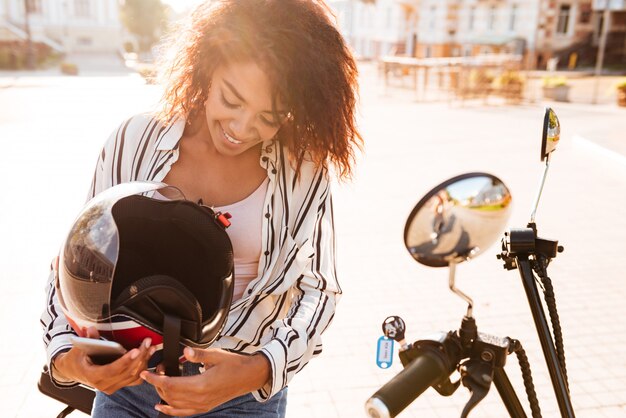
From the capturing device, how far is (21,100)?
17656mm

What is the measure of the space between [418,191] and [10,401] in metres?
5.59

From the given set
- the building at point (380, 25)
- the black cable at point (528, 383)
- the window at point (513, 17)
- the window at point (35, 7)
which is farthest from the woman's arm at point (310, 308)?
the window at point (35, 7)

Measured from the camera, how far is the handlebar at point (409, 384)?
0.98 metres

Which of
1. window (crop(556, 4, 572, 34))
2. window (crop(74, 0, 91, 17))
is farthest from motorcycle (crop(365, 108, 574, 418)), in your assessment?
window (crop(74, 0, 91, 17))

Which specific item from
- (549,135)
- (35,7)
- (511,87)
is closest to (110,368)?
(549,135)

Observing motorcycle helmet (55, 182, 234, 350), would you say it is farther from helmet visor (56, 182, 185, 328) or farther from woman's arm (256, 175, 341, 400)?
woman's arm (256, 175, 341, 400)

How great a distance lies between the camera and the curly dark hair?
5.00 feet

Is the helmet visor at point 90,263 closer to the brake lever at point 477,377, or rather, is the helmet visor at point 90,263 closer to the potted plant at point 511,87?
the brake lever at point 477,377

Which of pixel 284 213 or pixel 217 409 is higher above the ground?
pixel 284 213

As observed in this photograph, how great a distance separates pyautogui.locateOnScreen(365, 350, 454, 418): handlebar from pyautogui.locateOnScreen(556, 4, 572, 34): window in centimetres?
4468

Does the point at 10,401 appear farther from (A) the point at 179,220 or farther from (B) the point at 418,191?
(B) the point at 418,191

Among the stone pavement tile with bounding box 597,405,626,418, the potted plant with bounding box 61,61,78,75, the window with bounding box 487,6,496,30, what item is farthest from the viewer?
the window with bounding box 487,6,496,30

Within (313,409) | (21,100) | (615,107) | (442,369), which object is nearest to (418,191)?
(313,409)

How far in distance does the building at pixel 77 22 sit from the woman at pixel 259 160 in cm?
5126
